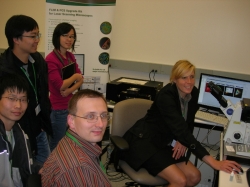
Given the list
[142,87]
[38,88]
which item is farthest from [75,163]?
[142,87]

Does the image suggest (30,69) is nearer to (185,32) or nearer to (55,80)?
(55,80)

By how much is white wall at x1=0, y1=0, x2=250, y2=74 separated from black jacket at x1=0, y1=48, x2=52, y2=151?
1.69m

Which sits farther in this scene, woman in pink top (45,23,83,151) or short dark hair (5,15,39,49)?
woman in pink top (45,23,83,151)

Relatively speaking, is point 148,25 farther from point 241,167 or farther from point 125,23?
point 241,167

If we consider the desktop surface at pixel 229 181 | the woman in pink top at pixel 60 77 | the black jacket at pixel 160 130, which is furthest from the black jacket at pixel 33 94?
the desktop surface at pixel 229 181

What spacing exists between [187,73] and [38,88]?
45.5 inches

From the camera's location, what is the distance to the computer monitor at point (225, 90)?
2477mm

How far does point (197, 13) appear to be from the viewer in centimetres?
302

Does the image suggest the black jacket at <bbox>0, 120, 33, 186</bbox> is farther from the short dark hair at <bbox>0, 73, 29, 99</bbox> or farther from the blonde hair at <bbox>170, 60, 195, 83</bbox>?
the blonde hair at <bbox>170, 60, 195, 83</bbox>

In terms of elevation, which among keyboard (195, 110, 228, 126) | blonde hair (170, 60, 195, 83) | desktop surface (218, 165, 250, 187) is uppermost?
blonde hair (170, 60, 195, 83)

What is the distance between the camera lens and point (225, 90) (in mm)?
2555

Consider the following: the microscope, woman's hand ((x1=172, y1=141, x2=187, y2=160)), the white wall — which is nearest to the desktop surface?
the microscope

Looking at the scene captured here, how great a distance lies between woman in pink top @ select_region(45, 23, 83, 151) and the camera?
214 cm

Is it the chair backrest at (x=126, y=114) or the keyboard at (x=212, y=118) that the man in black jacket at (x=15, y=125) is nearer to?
the chair backrest at (x=126, y=114)
